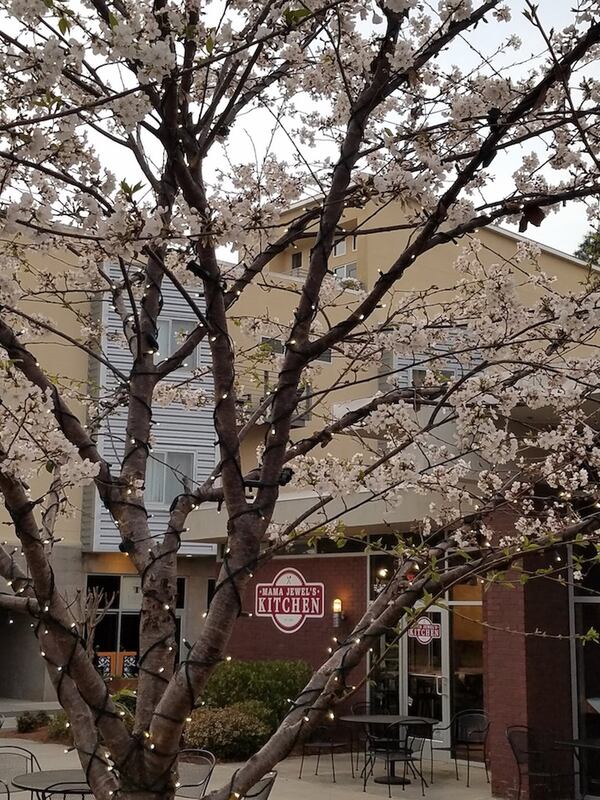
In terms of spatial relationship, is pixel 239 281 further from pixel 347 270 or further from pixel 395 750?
pixel 347 270

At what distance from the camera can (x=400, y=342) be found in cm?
434

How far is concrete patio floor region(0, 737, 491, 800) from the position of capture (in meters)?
11.3

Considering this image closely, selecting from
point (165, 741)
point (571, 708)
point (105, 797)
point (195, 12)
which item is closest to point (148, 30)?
point (195, 12)

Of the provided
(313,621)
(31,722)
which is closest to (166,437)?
(31,722)

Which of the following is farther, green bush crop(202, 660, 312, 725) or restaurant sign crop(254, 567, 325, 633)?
restaurant sign crop(254, 567, 325, 633)

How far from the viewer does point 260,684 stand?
14695mm

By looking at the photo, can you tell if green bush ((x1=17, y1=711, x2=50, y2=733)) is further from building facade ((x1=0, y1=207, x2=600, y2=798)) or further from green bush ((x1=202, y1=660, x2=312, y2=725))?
green bush ((x1=202, y1=660, x2=312, y2=725))

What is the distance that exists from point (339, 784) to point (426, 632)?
2.98 m

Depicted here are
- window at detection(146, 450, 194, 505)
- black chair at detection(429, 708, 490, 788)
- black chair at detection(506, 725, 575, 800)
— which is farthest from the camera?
window at detection(146, 450, 194, 505)

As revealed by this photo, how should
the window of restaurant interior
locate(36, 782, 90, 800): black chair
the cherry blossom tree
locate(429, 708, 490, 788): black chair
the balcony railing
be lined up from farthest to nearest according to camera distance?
the window of restaurant interior < locate(429, 708, 490, 788): black chair < locate(36, 782, 90, 800): black chair < the balcony railing < the cherry blossom tree

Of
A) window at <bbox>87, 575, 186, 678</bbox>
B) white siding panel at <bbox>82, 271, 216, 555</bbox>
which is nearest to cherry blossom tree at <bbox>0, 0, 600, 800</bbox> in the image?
white siding panel at <bbox>82, 271, 216, 555</bbox>

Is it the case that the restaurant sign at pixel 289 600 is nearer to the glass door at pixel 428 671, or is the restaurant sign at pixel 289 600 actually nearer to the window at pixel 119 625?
the glass door at pixel 428 671

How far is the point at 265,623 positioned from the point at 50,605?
556 inches

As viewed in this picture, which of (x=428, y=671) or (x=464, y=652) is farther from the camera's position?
(x=428, y=671)
